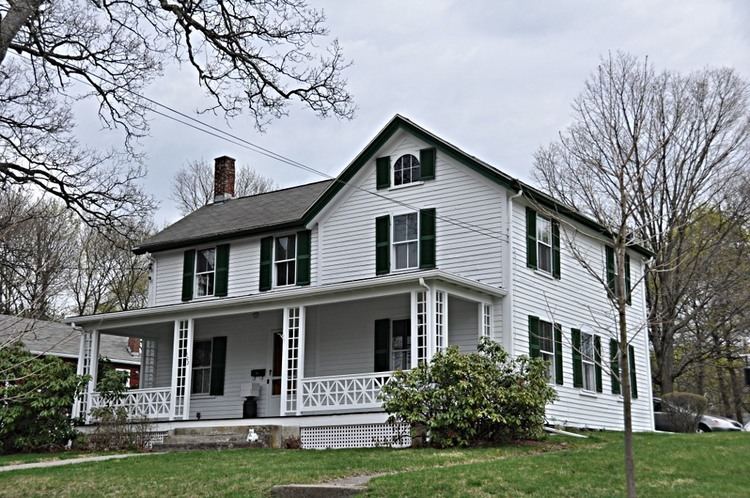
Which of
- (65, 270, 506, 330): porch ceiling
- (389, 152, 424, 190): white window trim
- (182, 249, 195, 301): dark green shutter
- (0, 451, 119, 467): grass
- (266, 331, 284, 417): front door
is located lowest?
(0, 451, 119, 467): grass

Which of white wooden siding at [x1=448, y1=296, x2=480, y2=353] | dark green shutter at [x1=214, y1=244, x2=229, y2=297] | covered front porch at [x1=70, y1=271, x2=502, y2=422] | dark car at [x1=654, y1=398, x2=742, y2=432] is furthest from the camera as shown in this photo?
dark car at [x1=654, y1=398, x2=742, y2=432]

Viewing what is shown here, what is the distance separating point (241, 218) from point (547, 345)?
959cm

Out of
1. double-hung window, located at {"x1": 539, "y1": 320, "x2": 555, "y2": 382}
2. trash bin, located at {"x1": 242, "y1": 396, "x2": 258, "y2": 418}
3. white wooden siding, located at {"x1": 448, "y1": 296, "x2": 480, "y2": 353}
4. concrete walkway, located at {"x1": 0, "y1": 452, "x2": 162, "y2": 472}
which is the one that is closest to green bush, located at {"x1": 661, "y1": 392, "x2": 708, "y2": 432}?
double-hung window, located at {"x1": 539, "y1": 320, "x2": 555, "y2": 382}

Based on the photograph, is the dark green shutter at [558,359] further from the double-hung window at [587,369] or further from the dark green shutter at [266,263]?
the dark green shutter at [266,263]

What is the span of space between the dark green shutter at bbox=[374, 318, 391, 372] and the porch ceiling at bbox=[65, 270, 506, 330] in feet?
6.24

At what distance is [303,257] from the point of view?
859 inches

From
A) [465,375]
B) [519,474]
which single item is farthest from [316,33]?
[519,474]

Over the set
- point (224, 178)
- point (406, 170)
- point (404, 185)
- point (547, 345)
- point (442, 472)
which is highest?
point (224, 178)

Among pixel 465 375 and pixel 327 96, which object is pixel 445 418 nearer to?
pixel 465 375

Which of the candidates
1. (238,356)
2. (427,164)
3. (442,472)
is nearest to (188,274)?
(238,356)

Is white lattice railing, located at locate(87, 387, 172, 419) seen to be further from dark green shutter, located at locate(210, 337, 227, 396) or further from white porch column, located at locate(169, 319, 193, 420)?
dark green shutter, located at locate(210, 337, 227, 396)

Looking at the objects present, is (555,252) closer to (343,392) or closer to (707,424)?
(343,392)

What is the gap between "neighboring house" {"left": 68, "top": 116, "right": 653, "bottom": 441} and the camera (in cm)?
1812

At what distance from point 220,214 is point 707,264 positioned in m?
16.2
